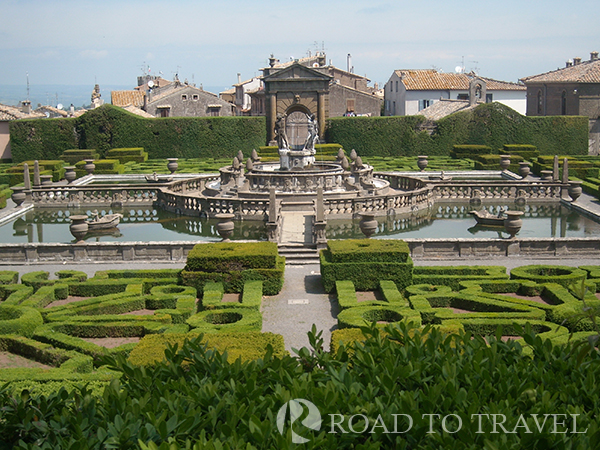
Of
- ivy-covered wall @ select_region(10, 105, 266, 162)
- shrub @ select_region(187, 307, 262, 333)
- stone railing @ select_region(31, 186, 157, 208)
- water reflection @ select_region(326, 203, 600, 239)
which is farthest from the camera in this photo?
ivy-covered wall @ select_region(10, 105, 266, 162)

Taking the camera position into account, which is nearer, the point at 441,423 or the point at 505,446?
the point at 505,446

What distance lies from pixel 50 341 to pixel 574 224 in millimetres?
20745

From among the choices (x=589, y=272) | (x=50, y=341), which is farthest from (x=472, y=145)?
(x=50, y=341)

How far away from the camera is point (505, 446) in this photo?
20.4 ft

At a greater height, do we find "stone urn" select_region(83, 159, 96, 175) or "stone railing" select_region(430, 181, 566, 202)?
"stone urn" select_region(83, 159, 96, 175)

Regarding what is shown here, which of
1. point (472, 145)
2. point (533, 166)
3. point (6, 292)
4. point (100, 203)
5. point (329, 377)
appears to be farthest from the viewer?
point (472, 145)

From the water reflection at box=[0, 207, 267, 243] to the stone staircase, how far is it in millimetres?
3823

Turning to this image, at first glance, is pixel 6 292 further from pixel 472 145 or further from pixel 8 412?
pixel 472 145

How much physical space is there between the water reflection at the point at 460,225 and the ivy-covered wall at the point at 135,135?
23.4 m

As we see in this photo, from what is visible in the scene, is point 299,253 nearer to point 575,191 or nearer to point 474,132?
point 575,191

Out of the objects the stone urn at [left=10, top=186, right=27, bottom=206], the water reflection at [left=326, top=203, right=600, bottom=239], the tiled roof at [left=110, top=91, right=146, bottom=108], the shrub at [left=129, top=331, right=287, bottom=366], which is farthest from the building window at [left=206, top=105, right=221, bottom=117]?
the shrub at [left=129, top=331, right=287, bottom=366]

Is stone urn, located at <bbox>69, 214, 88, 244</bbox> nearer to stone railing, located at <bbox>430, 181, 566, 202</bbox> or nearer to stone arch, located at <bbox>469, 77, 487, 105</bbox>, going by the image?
stone railing, located at <bbox>430, 181, 566, 202</bbox>

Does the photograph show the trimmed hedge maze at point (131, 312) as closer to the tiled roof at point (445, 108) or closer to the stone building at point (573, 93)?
the tiled roof at point (445, 108)

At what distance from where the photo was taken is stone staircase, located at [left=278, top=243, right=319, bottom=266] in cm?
2034
